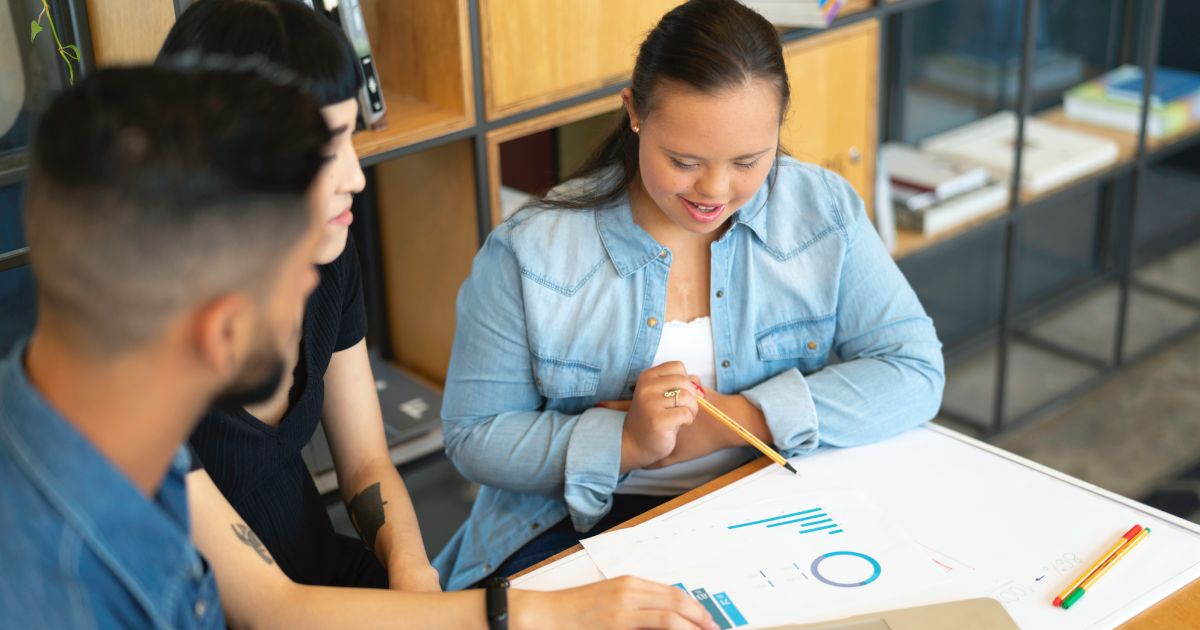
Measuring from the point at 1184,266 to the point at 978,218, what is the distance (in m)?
1.46

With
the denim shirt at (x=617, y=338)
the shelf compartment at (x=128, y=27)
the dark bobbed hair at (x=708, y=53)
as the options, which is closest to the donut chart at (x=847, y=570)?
the denim shirt at (x=617, y=338)

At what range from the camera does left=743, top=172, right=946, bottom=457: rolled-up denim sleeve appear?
1.45 m

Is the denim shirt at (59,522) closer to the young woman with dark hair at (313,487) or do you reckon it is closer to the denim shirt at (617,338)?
the young woman with dark hair at (313,487)

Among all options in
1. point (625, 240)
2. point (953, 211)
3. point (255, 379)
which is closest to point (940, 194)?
point (953, 211)

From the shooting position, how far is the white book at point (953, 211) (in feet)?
9.12

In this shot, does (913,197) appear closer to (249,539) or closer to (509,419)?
(509,419)

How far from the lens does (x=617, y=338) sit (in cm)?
157

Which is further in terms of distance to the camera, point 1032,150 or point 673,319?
point 1032,150

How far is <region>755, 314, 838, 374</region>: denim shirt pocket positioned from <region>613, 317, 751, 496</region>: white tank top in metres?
0.07

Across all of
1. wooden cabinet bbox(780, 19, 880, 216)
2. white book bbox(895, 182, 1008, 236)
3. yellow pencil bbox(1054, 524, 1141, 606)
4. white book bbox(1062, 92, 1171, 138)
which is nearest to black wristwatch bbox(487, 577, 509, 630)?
yellow pencil bbox(1054, 524, 1141, 606)

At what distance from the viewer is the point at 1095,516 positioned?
1.27 meters

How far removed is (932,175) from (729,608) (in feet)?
6.62

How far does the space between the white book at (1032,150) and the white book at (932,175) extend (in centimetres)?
8

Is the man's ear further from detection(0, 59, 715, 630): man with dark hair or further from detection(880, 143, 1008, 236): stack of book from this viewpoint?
detection(880, 143, 1008, 236): stack of book
